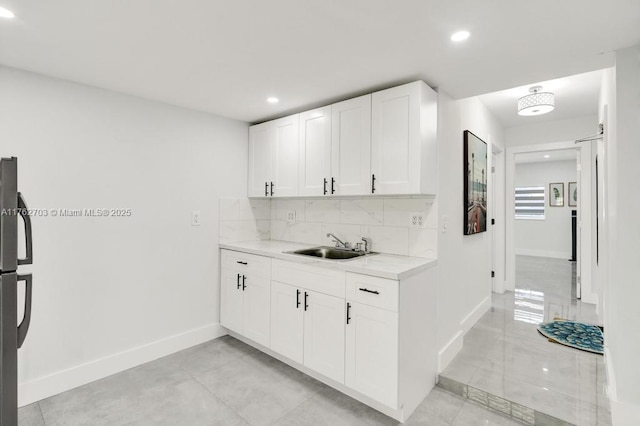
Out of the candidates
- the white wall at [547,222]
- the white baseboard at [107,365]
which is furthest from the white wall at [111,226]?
the white wall at [547,222]

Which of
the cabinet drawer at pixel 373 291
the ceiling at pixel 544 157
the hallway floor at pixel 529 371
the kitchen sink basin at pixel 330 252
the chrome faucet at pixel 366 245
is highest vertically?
Result: the ceiling at pixel 544 157

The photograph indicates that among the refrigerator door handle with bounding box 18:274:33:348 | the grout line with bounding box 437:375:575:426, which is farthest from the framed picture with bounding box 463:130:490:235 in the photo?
the refrigerator door handle with bounding box 18:274:33:348

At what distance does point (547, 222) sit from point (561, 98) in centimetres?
573

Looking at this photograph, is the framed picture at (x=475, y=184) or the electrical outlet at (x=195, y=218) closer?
the framed picture at (x=475, y=184)

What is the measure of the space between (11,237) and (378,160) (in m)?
2.18

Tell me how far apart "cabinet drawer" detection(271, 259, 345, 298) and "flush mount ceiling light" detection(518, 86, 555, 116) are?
2.59 m

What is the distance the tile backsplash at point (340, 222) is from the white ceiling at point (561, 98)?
1.53m

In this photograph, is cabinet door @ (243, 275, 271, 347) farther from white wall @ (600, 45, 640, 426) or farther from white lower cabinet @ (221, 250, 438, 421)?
white wall @ (600, 45, 640, 426)

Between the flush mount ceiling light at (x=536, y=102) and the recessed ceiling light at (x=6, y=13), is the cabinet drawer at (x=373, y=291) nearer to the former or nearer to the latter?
the recessed ceiling light at (x=6, y=13)

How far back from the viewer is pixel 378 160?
2471 millimetres

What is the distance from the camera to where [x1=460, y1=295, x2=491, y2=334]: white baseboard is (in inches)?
124

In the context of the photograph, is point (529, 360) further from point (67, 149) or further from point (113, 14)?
point (67, 149)

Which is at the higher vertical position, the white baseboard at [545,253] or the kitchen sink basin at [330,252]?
the kitchen sink basin at [330,252]

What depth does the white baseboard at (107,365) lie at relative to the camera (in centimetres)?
222
